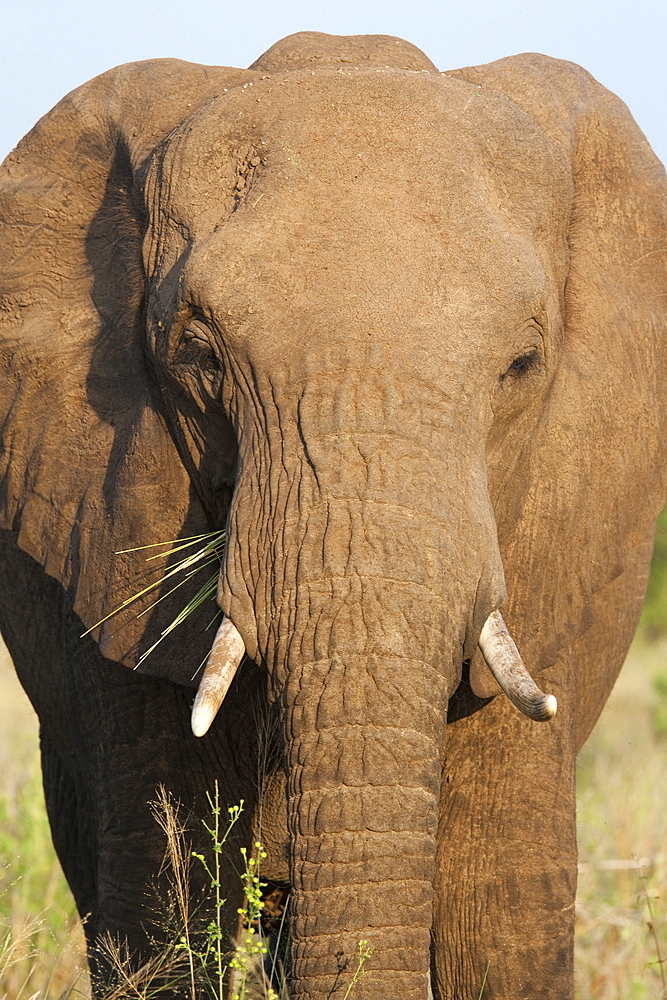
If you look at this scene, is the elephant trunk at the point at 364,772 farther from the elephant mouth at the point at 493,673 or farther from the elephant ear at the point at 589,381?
the elephant ear at the point at 589,381

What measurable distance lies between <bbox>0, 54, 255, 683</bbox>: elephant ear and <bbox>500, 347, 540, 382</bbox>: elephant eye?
2.33 feet

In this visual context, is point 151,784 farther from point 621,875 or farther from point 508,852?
point 621,875

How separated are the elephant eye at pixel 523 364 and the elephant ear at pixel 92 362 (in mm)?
711

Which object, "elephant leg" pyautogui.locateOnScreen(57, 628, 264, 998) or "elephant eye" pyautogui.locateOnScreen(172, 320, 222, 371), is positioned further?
"elephant leg" pyautogui.locateOnScreen(57, 628, 264, 998)

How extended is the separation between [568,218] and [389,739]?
138 centimetres

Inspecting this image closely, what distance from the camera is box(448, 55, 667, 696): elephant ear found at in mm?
3711

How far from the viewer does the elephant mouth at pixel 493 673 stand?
9.39 feet

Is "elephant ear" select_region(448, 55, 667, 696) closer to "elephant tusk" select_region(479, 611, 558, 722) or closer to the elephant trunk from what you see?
"elephant tusk" select_region(479, 611, 558, 722)

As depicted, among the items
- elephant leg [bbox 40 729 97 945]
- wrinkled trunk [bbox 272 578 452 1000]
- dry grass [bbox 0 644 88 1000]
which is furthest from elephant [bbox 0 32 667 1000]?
dry grass [bbox 0 644 88 1000]

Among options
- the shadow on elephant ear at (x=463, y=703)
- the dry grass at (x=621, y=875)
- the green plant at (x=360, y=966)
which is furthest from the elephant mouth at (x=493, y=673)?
the dry grass at (x=621, y=875)

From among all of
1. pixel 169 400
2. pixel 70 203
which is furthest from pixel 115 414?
pixel 70 203

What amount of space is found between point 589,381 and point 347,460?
906 mm

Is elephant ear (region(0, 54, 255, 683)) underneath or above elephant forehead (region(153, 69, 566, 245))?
underneath

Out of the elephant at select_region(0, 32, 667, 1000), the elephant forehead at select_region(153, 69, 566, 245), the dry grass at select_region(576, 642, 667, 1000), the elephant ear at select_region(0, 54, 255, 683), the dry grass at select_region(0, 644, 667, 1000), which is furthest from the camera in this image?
the dry grass at select_region(576, 642, 667, 1000)
